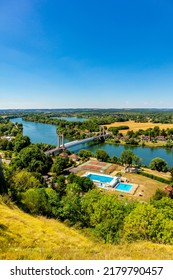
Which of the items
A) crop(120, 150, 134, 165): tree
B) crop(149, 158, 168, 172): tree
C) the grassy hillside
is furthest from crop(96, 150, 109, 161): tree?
the grassy hillside

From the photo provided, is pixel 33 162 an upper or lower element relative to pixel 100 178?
upper

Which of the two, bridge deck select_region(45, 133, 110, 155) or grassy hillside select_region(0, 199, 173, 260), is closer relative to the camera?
grassy hillside select_region(0, 199, 173, 260)

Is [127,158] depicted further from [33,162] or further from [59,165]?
[33,162]

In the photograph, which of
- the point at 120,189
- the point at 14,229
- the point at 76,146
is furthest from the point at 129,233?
the point at 76,146

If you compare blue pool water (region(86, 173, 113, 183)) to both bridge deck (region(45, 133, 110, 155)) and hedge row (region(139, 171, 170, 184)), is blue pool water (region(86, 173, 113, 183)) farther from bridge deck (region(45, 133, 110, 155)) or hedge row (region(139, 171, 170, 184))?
bridge deck (region(45, 133, 110, 155))

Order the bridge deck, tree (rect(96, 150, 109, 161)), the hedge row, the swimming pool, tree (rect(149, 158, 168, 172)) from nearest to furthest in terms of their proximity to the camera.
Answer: the swimming pool
the hedge row
tree (rect(149, 158, 168, 172))
tree (rect(96, 150, 109, 161))
the bridge deck

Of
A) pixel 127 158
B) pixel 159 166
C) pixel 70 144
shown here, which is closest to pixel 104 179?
pixel 127 158

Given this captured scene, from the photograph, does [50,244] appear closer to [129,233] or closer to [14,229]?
[14,229]

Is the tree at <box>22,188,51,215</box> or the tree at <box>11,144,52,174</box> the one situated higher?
the tree at <box>22,188,51,215</box>
